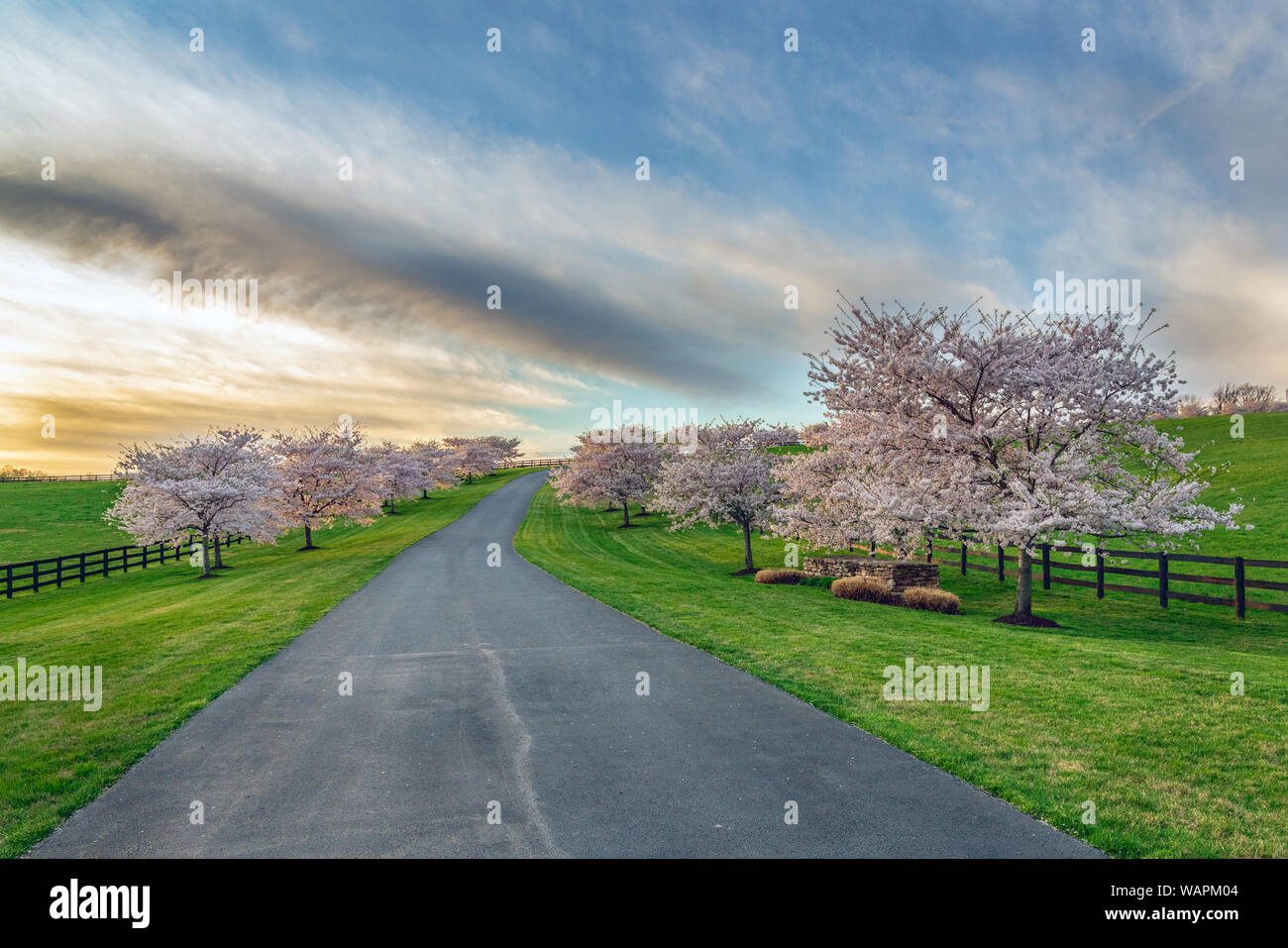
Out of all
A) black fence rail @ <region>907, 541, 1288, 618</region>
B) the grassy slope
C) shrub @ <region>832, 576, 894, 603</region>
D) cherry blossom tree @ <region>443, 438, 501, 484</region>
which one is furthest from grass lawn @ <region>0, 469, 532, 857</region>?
cherry blossom tree @ <region>443, 438, 501, 484</region>

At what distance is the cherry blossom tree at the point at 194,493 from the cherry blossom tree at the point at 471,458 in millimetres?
56564

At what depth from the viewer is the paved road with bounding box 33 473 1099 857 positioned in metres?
5.25

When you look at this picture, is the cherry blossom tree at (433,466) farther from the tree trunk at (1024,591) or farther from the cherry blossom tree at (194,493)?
the tree trunk at (1024,591)

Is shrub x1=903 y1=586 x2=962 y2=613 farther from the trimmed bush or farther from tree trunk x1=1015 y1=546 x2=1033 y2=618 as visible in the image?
the trimmed bush

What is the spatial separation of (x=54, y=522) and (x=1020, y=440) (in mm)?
62876

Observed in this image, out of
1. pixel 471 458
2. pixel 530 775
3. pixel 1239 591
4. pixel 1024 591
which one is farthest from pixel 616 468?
pixel 471 458

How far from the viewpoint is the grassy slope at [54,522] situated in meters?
39.8

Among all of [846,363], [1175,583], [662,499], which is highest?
[846,363]

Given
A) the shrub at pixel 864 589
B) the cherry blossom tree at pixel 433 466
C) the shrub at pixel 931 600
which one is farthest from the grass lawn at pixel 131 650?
the cherry blossom tree at pixel 433 466
